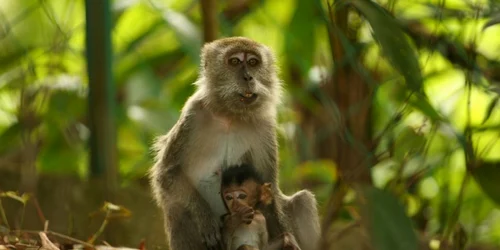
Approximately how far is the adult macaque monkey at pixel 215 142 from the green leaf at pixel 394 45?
127cm

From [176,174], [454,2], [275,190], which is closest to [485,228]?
[454,2]

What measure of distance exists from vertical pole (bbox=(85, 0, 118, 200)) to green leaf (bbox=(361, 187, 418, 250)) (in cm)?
311

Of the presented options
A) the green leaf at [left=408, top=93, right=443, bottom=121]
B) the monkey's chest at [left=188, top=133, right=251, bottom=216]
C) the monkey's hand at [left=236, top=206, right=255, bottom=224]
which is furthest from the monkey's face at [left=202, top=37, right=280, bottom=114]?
the green leaf at [left=408, top=93, right=443, bottom=121]

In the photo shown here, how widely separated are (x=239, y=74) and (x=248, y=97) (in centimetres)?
13

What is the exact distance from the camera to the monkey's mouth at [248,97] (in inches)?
156

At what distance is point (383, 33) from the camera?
271cm

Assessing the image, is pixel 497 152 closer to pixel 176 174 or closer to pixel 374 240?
pixel 176 174

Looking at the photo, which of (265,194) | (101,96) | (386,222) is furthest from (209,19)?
(386,222)

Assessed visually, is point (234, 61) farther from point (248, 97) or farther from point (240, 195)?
point (240, 195)

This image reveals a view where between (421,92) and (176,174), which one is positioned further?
(176,174)

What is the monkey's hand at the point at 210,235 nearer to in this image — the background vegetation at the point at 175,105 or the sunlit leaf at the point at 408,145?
the background vegetation at the point at 175,105

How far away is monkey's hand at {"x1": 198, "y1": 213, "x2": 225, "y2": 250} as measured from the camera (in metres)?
4.00

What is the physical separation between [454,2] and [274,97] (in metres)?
2.96

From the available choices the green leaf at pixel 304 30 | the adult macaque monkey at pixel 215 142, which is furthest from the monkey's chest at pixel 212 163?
the green leaf at pixel 304 30
